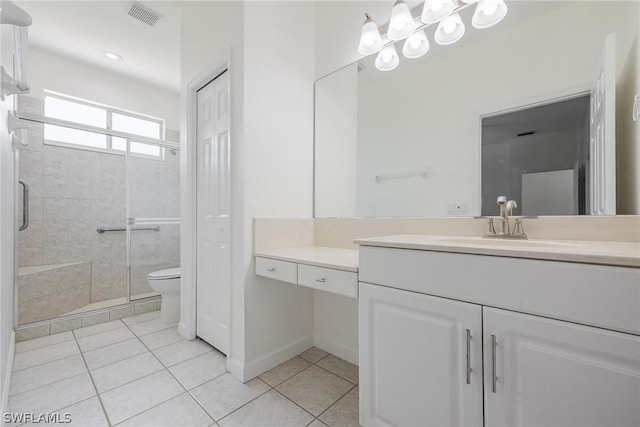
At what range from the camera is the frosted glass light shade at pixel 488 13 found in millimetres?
1252

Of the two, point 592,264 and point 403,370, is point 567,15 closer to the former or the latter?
point 592,264

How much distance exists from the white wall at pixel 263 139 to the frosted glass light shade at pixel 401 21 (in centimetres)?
74

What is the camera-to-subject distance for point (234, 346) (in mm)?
1625

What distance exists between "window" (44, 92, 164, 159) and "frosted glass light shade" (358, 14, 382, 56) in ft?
8.77

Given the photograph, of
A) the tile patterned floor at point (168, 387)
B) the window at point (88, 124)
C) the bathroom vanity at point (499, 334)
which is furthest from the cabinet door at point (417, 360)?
the window at point (88, 124)

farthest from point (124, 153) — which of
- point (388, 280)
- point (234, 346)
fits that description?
point (388, 280)

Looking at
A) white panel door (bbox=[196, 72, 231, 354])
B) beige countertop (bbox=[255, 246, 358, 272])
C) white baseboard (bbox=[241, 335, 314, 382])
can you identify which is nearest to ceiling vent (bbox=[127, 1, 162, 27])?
white panel door (bbox=[196, 72, 231, 354])

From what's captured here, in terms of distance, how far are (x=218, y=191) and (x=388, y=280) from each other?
1.38 meters

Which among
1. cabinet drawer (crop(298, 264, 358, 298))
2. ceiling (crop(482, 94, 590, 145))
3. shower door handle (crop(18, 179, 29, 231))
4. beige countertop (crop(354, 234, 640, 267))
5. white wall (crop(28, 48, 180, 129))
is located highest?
white wall (crop(28, 48, 180, 129))

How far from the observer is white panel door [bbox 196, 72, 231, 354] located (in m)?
1.80

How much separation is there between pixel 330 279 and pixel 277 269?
378 millimetres

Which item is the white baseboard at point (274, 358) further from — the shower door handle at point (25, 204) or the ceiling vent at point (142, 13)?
the ceiling vent at point (142, 13)

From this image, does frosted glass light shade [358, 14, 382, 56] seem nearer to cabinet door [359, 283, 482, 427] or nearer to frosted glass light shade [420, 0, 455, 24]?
frosted glass light shade [420, 0, 455, 24]

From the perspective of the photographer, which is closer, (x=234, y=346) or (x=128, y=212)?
(x=234, y=346)
